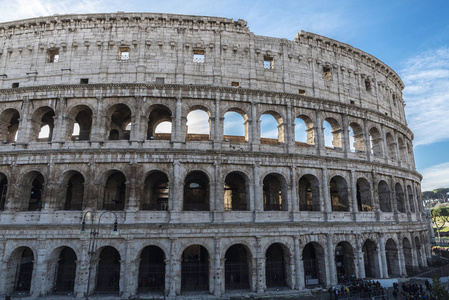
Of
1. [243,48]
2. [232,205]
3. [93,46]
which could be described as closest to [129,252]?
[232,205]

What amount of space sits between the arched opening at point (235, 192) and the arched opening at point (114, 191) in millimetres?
8727

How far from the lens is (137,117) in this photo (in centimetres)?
2077

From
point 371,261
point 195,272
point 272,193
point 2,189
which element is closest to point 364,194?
point 371,261

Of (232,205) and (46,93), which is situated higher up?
(46,93)

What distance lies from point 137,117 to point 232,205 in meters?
10.6

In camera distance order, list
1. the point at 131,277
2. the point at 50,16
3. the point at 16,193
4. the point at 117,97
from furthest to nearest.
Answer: the point at 50,16 < the point at 117,97 < the point at 16,193 < the point at 131,277

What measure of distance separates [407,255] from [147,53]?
30165 mm

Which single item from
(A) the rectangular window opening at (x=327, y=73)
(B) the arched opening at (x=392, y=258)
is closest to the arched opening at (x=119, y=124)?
(A) the rectangular window opening at (x=327, y=73)

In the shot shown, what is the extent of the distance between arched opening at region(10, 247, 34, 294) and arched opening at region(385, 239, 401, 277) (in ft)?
94.6

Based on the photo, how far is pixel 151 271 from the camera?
20.2 metres

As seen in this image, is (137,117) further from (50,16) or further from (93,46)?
(50,16)

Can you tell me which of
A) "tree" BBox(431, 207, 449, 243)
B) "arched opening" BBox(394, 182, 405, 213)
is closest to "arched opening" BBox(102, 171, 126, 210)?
"arched opening" BBox(394, 182, 405, 213)

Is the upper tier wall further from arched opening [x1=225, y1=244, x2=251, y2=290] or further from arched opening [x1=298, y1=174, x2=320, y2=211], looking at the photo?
arched opening [x1=225, y1=244, x2=251, y2=290]

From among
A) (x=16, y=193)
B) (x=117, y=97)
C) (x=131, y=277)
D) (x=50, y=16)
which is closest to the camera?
(x=131, y=277)
